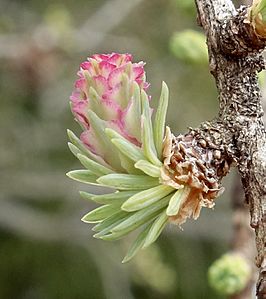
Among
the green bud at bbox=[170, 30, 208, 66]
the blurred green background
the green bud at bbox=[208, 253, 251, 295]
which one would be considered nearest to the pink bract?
the green bud at bbox=[208, 253, 251, 295]

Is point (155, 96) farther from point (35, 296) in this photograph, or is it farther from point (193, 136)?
point (193, 136)

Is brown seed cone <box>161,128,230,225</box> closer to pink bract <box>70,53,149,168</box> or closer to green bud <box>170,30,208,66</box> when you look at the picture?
pink bract <box>70,53,149,168</box>

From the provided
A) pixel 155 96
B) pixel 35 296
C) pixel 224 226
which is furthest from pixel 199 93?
pixel 35 296

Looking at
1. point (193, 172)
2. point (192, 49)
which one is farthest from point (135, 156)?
point (192, 49)

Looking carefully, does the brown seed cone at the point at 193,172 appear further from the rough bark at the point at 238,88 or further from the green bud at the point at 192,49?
the green bud at the point at 192,49

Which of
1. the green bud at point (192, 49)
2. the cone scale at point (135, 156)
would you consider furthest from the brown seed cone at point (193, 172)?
the green bud at point (192, 49)

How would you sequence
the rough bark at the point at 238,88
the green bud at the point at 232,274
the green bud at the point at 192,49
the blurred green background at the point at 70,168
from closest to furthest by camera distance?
1. the rough bark at the point at 238,88
2. the green bud at the point at 232,274
3. the green bud at the point at 192,49
4. the blurred green background at the point at 70,168
